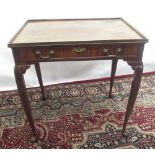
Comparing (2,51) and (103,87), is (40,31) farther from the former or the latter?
(103,87)

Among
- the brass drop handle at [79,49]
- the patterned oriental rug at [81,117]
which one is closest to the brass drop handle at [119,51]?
the brass drop handle at [79,49]

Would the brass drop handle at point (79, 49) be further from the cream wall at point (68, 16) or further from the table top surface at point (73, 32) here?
the cream wall at point (68, 16)

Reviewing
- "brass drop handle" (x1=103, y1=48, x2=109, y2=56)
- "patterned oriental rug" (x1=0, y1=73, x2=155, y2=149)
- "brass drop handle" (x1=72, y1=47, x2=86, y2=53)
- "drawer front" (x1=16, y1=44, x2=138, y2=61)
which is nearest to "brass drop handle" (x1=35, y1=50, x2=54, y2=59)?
"drawer front" (x1=16, y1=44, x2=138, y2=61)

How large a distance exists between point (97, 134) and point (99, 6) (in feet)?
3.08

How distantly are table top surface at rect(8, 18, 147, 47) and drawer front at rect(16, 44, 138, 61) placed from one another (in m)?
0.03

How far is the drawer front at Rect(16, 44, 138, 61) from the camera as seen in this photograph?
40.3 inches

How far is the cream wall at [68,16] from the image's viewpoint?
62.3 inches

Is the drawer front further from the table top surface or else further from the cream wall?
the cream wall

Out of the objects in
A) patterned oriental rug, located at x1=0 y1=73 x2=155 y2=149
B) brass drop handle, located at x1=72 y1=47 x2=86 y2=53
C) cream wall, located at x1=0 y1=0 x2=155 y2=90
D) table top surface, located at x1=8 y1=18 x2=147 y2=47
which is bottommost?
patterned oriental rug, located at x1=0 y1=73 x2=155 y2=149

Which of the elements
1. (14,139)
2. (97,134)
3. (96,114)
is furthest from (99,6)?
(14,139)

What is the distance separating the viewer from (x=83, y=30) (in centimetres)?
117

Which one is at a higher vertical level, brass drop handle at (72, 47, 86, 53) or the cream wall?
brass drop handle at (72, 47, 86, 53)

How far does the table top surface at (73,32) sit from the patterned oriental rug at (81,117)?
62 centimetres

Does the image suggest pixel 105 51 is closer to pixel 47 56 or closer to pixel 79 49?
pixel 79 49
